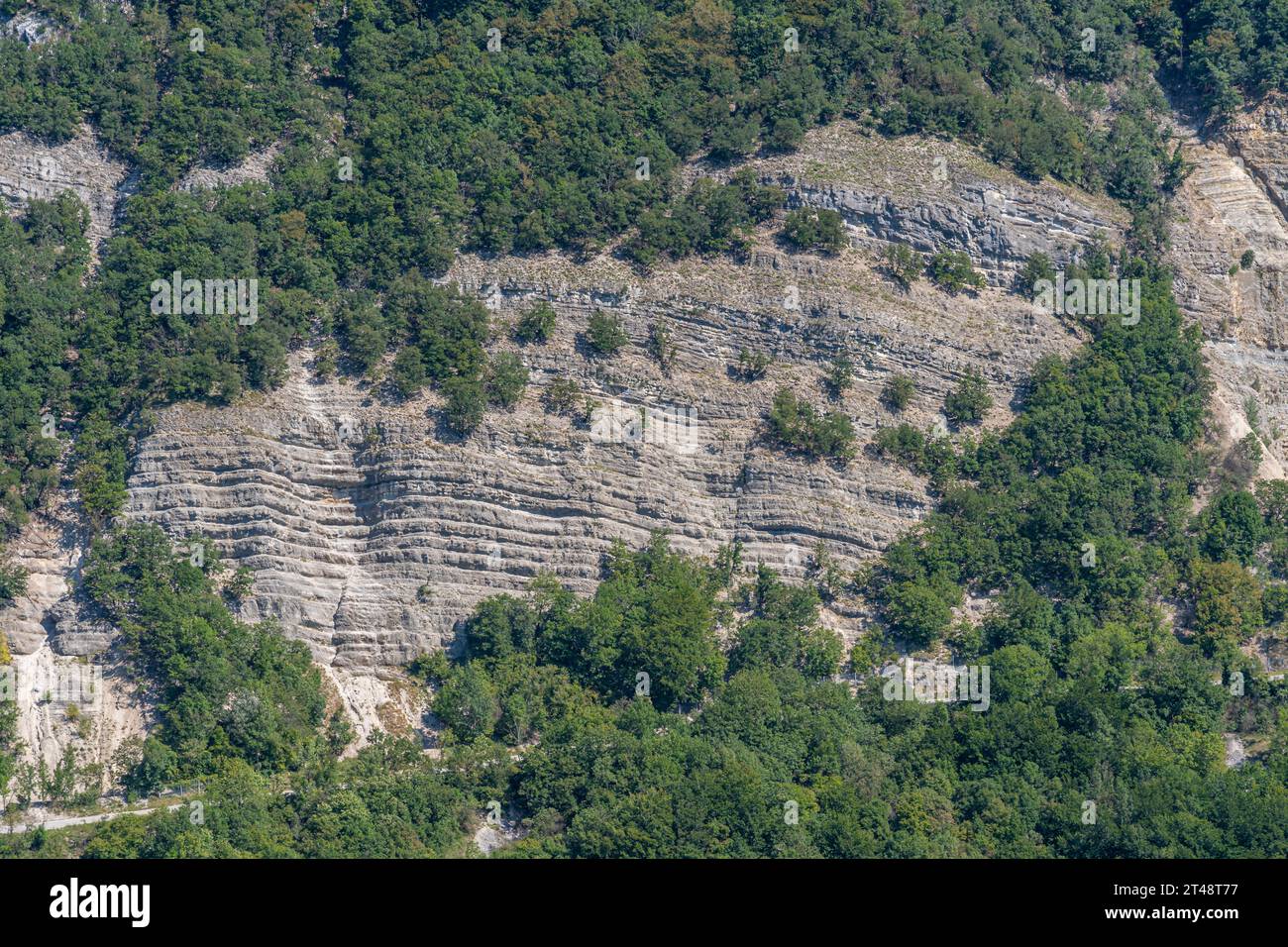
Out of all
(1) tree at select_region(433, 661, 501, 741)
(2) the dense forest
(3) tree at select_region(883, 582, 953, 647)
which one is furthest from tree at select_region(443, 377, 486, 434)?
(3) tree at select_region(883, 582, 953, 647)

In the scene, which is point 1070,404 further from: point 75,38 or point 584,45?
point 75,38

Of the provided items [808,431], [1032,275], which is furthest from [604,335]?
[1032,275]

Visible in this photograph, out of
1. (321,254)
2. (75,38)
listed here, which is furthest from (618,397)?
(75,38)

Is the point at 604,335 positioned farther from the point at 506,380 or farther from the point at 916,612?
the point at 916,612

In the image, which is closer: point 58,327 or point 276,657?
point 276,657

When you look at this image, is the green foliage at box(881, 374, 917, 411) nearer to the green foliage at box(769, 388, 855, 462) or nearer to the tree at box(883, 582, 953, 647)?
the green foliage at box(769, 388, 855, 462)

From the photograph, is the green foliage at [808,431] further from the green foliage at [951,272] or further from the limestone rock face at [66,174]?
the limestone rock face at [66,174]
